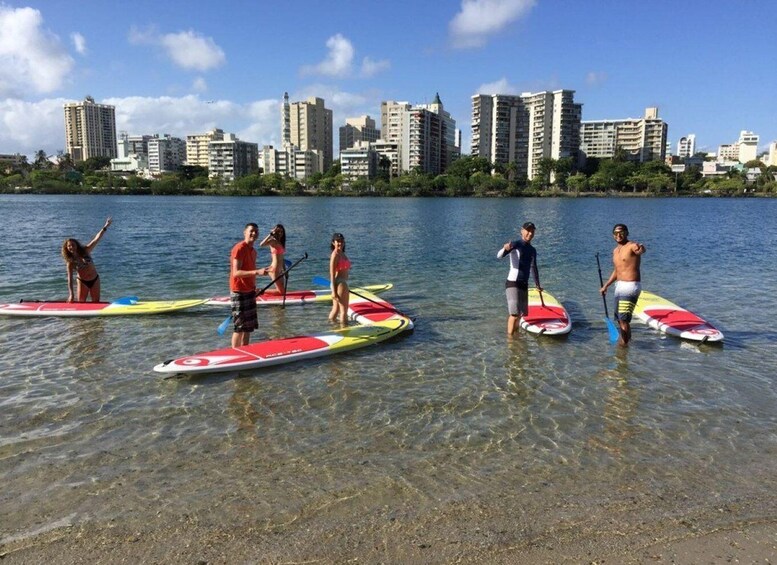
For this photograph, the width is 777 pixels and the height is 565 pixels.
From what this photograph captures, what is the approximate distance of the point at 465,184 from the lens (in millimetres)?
175375

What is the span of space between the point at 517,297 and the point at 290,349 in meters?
4.88

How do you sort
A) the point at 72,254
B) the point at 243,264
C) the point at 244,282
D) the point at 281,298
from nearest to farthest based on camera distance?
the point at 243,264, the point at 244,282, the point at 72,254, the point at 281,298

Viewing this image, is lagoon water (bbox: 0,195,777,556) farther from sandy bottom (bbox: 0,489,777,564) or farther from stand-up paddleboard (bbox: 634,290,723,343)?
stand-up paddleboard (bbox: 634,290,723,343)

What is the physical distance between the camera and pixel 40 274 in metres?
21.8

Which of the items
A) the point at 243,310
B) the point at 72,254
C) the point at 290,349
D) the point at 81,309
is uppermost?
the point at 72,254

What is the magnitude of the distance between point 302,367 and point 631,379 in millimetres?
5885

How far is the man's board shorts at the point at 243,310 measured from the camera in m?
9.60

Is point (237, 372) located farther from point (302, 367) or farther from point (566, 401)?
point (566, 401)

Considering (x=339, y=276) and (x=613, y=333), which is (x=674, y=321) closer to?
(x=613, y=333)

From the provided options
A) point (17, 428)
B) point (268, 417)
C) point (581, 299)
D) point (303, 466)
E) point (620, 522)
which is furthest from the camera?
point (581, 299)

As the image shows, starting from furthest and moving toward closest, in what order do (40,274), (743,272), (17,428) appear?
1. (743,272)
2. (40,274)
3. (17,428)

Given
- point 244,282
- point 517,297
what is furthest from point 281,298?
point 517,297

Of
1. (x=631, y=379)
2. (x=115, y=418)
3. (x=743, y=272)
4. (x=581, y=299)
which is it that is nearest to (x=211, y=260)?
(x=581, y=299)

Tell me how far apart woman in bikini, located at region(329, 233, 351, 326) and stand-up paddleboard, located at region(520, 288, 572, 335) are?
13.9 feet
